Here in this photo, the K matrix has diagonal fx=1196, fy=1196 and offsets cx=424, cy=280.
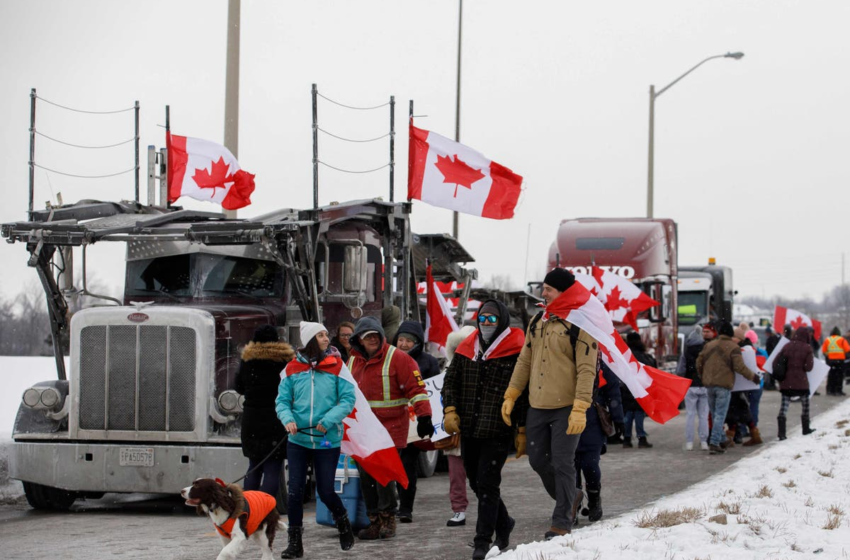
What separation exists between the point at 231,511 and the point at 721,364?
10.3 meters

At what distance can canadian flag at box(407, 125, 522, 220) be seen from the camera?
15.1m

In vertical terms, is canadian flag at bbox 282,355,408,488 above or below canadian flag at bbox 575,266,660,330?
below

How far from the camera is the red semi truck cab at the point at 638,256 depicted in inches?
945

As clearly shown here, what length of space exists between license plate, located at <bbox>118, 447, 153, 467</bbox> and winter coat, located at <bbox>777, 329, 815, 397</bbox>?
10397mm

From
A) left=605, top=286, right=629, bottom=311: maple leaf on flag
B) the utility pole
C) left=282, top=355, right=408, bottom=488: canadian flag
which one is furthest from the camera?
left=605, top=286, right=629, bottom=311: maple leaf on flag

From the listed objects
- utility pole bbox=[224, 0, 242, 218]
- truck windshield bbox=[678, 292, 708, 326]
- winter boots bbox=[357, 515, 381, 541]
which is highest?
utility pole bbox=[224, 0, 242, 218]

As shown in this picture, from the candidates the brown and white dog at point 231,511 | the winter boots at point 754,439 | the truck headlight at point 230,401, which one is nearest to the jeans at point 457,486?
the truck headlight at point 230,401

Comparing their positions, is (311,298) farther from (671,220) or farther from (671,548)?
(671,220)

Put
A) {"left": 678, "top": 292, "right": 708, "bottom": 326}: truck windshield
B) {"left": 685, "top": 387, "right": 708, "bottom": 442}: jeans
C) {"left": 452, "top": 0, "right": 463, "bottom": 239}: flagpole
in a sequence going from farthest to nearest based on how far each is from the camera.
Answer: {"left": 678, "top": 292, "right": 708, "bottom": 326}: truck windshield, {"left": 452, "top": 0, "right": 463, "bottom": 239}: flagpole, {"left": 685, "top": 387, "right": 708, "bottom": 442}: jeans

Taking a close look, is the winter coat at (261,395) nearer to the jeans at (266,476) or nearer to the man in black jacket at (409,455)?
the jeans at (266,476)

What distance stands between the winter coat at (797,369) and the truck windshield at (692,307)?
1379 centimetres

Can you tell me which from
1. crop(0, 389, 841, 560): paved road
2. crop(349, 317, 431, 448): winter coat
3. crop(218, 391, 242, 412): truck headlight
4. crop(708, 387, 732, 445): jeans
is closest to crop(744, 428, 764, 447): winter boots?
crop(708, 387, 732, 445): jeans

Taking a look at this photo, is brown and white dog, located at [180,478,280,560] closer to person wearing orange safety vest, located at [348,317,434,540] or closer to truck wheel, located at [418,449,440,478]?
person wearing orange safety vest, located at [348,317,434,540]

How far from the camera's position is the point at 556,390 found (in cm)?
830
